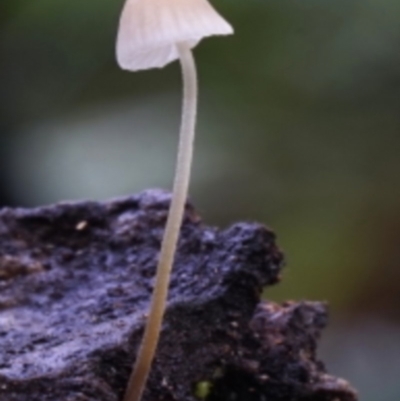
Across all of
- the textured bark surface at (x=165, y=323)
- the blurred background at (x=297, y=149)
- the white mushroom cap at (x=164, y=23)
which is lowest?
the textured bark surface at (x=165, y=323)

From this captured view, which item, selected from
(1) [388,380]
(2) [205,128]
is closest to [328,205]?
(2) [205,128]

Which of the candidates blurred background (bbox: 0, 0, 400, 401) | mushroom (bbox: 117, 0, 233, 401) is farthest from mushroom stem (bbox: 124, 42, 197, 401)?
blurred background (bbox: 0, 0, 400, 401)

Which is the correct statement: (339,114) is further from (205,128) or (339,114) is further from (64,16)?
(64,16)

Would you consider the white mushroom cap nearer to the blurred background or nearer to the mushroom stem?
the mushroom stem

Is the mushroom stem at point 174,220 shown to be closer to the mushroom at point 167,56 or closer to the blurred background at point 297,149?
the mushroom at point 167,56

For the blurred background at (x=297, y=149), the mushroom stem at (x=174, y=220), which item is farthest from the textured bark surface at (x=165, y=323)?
the blurred background at (x=297, y=149)

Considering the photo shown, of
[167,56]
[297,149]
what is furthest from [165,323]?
[297,149]

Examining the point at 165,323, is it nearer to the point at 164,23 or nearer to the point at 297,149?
the point at 164,23
